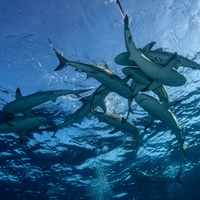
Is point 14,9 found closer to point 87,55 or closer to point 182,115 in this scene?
point 87,55

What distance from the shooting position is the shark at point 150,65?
193 inches

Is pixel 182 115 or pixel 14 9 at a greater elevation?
pixel 182 115

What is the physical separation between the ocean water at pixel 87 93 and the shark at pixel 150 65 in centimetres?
584

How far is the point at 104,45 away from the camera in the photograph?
38.3ft

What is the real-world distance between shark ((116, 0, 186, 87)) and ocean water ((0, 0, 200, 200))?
Result: 5844 millimetres

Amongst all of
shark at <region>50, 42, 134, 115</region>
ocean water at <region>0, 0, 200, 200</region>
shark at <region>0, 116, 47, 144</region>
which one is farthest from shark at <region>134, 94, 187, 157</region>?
ocean water at <region>0, 0, 200, 200</region>

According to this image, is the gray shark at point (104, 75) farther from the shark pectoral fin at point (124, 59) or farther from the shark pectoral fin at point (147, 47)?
the shark pectoral fin at point (147, 47)

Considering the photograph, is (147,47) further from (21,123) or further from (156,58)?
(21,123)

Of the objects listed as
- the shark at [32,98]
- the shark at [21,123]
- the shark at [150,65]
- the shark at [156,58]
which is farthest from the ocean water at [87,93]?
the shark at [150,65]

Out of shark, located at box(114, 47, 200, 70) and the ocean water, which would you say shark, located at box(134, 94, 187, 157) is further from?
the ocean water

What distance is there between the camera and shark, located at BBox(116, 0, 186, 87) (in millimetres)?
4906

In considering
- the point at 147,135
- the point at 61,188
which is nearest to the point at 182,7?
the point at 147,135

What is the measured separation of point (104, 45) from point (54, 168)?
52.2 ft

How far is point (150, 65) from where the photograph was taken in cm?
508
